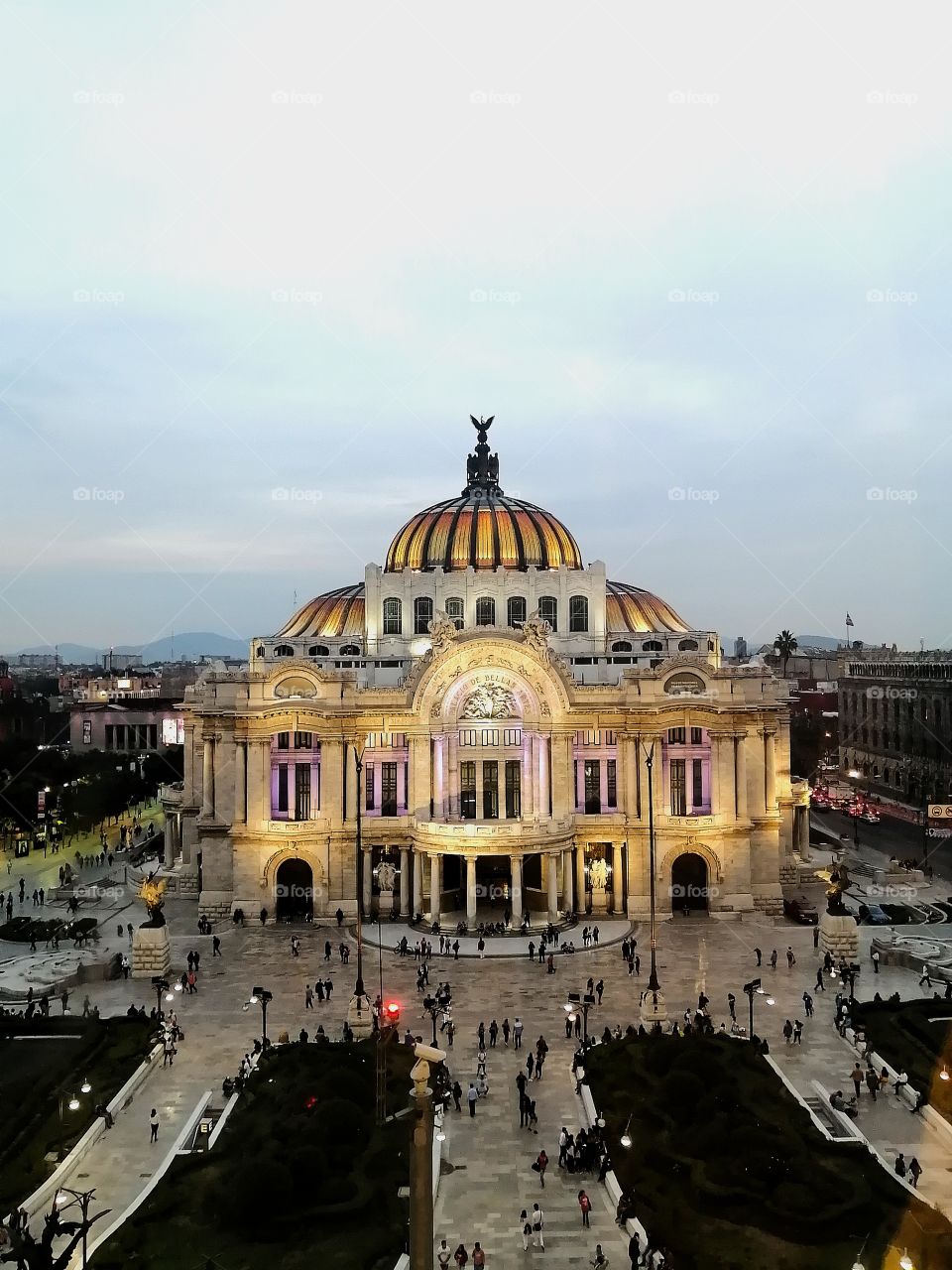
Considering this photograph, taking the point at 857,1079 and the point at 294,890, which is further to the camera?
the point at 294,890

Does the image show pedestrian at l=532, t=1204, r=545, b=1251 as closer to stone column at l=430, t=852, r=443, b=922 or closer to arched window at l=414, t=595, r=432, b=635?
stone column at l=430, t=852, r=443, b=922

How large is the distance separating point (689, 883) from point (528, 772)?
43.2 feet

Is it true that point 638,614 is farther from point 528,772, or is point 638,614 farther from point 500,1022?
point 500,1022

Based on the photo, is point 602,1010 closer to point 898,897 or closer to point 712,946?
point 712,946

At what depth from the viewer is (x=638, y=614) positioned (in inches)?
3383

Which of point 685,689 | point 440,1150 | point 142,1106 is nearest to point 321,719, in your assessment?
point 685,689

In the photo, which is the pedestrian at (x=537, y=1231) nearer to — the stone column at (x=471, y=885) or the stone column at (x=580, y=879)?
the stone column at (x=471, y=885)

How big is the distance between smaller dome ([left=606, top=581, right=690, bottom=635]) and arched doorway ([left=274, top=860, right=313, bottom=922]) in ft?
99.3

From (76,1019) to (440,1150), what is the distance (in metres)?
20.0

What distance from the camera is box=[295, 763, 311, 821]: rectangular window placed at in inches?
2709

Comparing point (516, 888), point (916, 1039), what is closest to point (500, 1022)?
point (916, 1039)

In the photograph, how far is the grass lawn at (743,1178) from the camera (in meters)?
26.8

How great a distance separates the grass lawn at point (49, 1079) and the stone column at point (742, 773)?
39.1 m

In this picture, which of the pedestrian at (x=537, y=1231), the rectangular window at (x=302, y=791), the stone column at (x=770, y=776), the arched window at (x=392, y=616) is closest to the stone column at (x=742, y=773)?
the stone column at (x=770, y=776)
